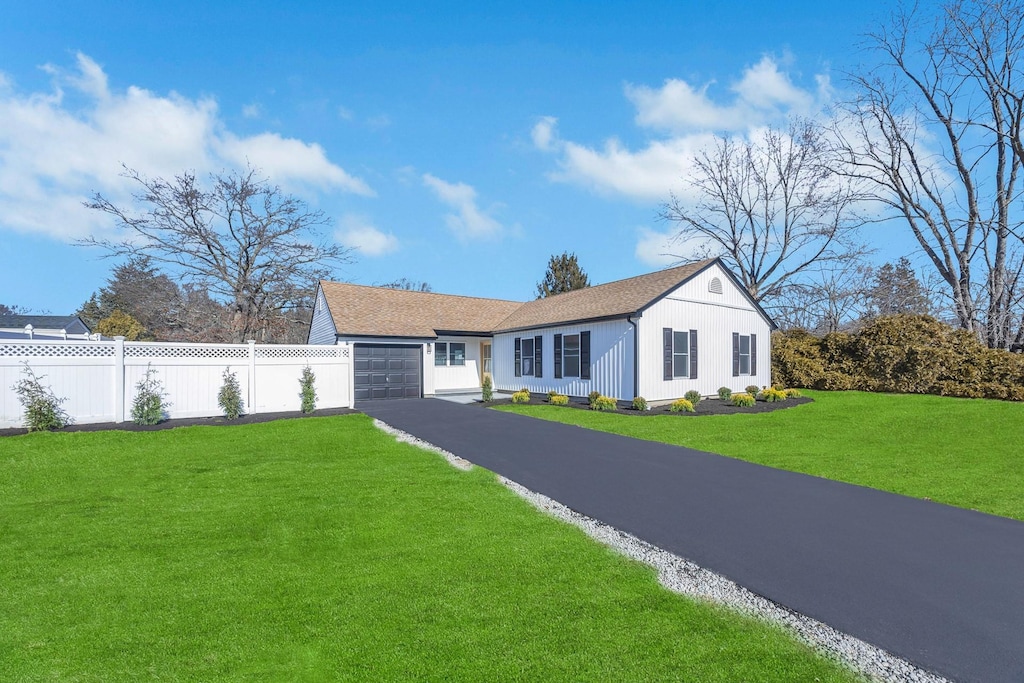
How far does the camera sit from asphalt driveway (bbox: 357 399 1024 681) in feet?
9.48

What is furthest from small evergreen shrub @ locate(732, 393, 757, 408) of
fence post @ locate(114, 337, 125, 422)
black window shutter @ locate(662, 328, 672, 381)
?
A: fence post @ locate(114, 337, 125, 422)

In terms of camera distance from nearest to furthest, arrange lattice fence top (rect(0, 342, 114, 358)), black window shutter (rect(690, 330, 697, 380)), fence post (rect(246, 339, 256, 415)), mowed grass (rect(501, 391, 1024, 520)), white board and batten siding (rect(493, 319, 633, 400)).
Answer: mowed grass (rect(501, 391, 1024, 520)) → lattice fence top (rect(0, 342, 114, 358)) → fence post (rect(246, 339, 256, 415)) → white board and batten siding (rect(493, 319, 633, 400)) → black window shutter (rect(690, 330, 697, 380))

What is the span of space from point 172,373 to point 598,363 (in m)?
11.9

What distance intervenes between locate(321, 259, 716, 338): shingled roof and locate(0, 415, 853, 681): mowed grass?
11133 millimetres

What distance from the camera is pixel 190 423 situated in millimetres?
11828

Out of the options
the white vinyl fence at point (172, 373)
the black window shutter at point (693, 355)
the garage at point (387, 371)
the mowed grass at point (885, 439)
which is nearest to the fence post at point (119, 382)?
the white vinyl fence at point (172, 373)

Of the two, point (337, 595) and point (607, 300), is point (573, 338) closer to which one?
point (607, 300)

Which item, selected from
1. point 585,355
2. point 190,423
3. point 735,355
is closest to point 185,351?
point 190,423

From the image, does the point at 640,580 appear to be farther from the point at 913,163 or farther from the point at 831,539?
the point at 913,163

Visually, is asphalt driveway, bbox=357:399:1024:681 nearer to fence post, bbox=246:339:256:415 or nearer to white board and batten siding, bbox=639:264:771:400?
white board and batten siding, bbox=639:264:771:400

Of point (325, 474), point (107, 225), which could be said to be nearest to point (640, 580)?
point (325, 474)

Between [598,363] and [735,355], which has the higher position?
[735,355]

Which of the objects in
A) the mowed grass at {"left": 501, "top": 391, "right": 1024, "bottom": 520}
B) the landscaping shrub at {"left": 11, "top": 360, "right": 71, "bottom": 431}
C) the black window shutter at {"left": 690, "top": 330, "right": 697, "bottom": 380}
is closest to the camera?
the mowed grass at {"left": 501, "top": 391, "right": 1024, "bottom": 520}

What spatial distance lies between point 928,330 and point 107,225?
3271cm
